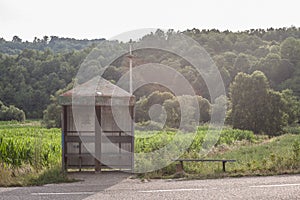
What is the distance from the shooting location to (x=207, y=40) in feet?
300

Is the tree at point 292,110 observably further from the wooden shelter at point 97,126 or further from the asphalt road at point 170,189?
the asphalt road at point 170,189

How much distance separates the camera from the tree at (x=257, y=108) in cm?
5391

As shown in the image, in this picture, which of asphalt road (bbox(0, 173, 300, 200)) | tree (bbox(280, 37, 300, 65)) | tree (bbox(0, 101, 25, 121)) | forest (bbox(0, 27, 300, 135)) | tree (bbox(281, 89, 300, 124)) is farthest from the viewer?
tree (bbox(280, 37, 300, 65))

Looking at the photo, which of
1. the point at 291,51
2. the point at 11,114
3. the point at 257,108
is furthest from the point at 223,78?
the point at 11,114

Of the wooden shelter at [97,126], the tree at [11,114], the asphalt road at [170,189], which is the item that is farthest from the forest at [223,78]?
the asphalt road at [170,189]

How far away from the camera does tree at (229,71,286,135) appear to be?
2122 inches

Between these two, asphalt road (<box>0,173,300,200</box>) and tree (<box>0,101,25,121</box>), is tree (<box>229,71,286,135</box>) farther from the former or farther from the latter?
asphalt road (<box>0,173,300,200</box>)

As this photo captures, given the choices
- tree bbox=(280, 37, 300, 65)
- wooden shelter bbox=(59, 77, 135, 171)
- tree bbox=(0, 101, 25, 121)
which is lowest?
tree bbox=(0, 101, 25, 121)

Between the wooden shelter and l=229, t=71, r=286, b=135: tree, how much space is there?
42130 mm

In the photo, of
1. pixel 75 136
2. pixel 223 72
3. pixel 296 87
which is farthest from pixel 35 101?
pixel 75 136

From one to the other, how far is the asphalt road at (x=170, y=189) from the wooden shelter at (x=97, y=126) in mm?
1701

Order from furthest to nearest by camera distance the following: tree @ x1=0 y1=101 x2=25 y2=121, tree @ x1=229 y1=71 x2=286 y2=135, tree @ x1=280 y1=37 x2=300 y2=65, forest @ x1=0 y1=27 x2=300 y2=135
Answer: tree @ x1=280 y1=37 x2=300 y2=65 → tree @ x1=0 y1=101 x2=25 y2=121 → forest @ x1=0 y1=27 x2=300 y2=135 → tree @ x1=229 y1=71 x2=286 y2=135

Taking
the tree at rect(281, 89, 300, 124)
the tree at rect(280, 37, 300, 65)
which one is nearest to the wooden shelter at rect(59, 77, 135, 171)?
the tree at rect(281, 89, 300, 124)

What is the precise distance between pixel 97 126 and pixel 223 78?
2718 inches
